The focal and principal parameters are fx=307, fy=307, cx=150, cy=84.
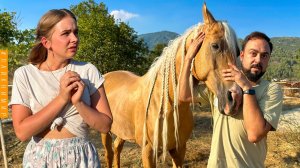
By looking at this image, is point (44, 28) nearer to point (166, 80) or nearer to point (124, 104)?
point (166, 80)

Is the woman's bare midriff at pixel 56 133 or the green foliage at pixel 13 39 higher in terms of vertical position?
the green foliage at pixel 13 39

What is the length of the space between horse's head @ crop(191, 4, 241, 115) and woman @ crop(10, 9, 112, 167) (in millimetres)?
997

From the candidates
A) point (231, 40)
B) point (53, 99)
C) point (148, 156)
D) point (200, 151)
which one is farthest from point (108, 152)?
point (53, 99)

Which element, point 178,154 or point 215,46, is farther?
point 178,154

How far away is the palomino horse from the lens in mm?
2289

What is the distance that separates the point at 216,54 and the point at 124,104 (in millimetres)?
2050

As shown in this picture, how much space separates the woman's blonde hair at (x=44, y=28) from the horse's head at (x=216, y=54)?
3.84 ft

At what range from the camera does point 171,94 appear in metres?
3.01

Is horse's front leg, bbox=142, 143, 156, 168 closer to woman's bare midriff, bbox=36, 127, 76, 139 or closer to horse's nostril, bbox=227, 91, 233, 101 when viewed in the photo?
horse's nostril, bbox=227, 91, 233, 101

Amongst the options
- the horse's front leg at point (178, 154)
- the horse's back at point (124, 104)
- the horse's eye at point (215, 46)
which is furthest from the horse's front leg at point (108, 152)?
the horse's eye at point (215, 46)

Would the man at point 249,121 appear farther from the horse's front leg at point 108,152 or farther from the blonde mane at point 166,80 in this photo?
the horse's front leg at point 108,152

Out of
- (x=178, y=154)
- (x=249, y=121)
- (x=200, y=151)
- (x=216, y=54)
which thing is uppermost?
(x=216, y=54)

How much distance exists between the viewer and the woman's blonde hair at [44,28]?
1.40m

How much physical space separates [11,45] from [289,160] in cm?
693
